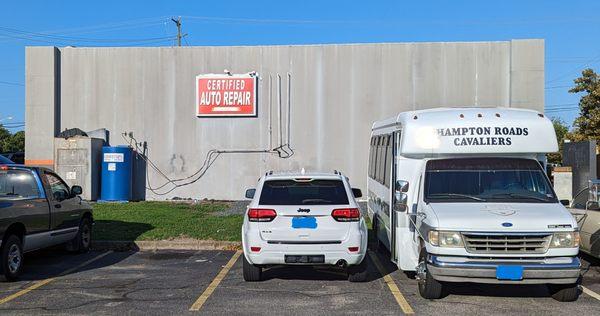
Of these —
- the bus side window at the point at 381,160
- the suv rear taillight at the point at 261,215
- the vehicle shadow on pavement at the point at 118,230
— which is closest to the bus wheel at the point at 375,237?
the bus side window at the point at 381,160

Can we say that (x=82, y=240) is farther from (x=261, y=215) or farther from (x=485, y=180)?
(x=485, y=180)

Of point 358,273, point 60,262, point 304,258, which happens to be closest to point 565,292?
point 358,273

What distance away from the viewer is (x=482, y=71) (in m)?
19.6

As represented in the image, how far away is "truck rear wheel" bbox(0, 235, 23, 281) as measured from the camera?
8344mm

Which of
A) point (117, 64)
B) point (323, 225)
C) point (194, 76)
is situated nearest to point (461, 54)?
point (194, 76)

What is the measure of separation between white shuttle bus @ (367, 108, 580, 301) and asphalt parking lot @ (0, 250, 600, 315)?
418 mm

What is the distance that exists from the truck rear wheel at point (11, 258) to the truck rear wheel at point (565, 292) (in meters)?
7.59

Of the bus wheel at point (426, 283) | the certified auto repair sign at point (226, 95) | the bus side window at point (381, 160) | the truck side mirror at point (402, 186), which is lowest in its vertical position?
the bus wheel at point (426, 283)

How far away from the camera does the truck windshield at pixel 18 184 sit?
967 cm

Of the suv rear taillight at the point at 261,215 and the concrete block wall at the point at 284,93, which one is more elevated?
the concrete block wall at the point at 284,93

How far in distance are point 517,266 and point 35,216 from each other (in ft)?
23.9

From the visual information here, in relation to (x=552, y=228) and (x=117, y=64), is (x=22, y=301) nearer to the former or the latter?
(x=552, y=228)

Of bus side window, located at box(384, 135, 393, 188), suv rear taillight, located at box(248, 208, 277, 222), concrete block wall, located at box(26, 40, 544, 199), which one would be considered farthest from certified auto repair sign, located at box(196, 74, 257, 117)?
suv rear taillight, located at box(248, 208, 277, 222)

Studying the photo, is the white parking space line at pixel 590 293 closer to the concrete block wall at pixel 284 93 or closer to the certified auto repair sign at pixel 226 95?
the concrete block wall at pixel 284 93
